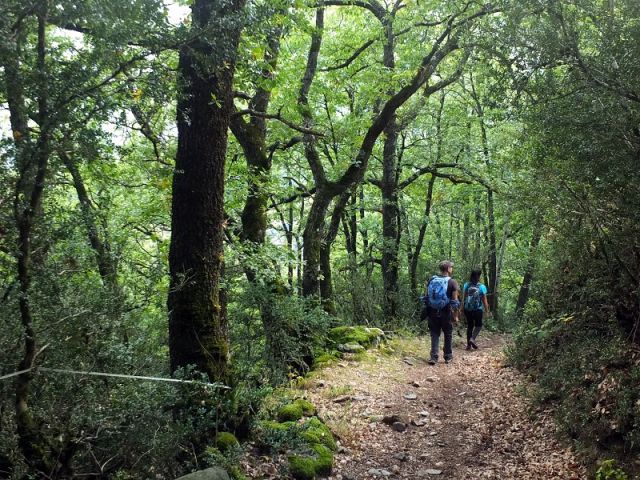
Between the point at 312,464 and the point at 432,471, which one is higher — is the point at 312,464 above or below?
above

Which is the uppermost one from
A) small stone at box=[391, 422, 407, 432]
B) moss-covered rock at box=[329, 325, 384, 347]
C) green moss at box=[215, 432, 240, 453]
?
moss-covered rock at box=[329, 325, 384, 347]

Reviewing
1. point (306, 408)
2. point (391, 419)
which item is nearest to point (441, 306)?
point (391, 419)

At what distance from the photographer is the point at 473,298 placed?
1162cm

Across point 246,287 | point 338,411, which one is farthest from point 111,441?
point 246,287

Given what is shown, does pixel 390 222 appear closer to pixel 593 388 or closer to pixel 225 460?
pixel 593 388

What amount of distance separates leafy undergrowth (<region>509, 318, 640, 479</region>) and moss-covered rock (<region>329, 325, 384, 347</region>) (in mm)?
3697

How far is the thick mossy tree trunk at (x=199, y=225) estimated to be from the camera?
16.4ft

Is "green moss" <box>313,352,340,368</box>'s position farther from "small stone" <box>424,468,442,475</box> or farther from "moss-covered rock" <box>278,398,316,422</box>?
"small stone" <box>424,468,442,475</box>

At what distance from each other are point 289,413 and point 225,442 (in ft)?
5.06

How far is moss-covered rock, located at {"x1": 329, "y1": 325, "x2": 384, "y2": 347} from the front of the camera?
10335 mm

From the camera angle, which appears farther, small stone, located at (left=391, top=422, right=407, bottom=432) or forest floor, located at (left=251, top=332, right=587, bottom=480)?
small stone, located at (left=391, top=422, right=407, bottom=432)

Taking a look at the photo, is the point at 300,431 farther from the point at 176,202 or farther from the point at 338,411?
the point at 176,202

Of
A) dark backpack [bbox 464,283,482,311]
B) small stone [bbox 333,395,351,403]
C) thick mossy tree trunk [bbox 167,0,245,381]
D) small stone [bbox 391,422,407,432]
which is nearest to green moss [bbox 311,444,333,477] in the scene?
thick mossy tree trunk [bbox 167,0,245,381]

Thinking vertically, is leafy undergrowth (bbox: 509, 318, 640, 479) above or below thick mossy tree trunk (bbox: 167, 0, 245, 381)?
below
